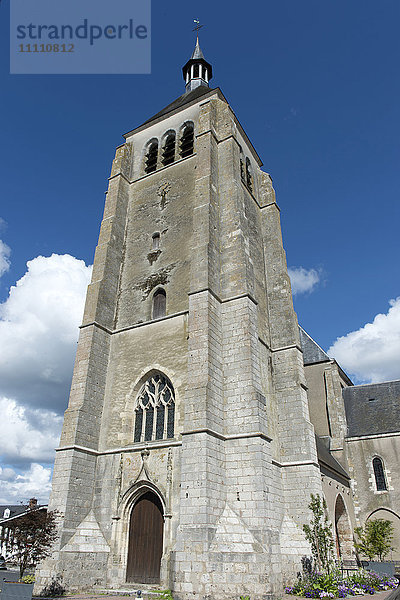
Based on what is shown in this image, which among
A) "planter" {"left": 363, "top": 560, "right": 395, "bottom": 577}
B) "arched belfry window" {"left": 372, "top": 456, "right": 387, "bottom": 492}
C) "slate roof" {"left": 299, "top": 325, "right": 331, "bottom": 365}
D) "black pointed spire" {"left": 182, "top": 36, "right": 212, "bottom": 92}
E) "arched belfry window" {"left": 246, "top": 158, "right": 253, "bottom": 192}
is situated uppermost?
"black pointed spire" {"left": 182, "top": 36, "right": 212, "bottom": 92}

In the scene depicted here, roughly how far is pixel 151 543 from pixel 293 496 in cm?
450

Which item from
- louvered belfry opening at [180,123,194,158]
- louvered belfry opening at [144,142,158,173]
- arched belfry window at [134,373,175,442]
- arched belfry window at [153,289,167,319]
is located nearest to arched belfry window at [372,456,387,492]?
arched belfry window at [134,373,175,442]

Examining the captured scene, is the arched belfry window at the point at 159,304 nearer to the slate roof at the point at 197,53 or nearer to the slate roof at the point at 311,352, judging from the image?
the slate roof at the point at 311,352

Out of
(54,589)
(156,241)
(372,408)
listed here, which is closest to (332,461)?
(372,408)

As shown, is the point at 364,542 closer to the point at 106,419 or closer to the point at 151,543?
the point at 151,543

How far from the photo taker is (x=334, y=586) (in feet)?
34.6

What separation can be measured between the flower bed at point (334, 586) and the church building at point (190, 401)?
650 mm

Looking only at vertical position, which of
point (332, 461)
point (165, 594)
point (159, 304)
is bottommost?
point (165, 594)

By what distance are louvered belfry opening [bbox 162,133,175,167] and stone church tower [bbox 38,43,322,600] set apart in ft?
0.36

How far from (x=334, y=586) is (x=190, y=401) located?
220 inches

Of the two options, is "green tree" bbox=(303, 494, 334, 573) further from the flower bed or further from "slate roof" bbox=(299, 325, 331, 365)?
"slate roof" bbox=(299, 325, 331, 365)

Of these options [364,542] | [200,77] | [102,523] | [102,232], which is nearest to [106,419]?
[102,523]

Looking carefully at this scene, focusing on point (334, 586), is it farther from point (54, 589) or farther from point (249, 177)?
point (249, 177)

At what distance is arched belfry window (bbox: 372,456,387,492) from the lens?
19.7 m
